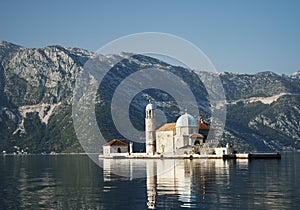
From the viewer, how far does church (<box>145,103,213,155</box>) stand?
5094 inches

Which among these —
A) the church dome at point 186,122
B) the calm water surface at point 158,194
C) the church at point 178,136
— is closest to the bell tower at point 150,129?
the church at point 178,136

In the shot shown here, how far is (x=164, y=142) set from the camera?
139000mm

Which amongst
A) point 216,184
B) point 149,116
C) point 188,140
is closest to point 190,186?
point 216,184

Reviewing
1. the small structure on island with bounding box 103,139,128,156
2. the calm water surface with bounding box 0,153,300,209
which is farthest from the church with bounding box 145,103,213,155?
the calm water surface with bounding box 0,153,300,209

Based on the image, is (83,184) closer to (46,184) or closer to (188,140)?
(46,184)

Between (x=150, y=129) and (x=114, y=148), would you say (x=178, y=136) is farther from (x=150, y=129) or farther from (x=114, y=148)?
(x=114, y=148)

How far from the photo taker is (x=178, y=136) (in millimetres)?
133625

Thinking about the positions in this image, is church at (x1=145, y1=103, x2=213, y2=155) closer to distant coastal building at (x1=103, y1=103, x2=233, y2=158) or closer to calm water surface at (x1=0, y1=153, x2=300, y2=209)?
Result: distant coastal building at (x1=103, y1=103, x2=233, y2=158)

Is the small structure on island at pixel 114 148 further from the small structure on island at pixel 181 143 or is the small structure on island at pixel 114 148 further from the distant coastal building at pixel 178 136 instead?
the distant coastal building at pixel 178 136

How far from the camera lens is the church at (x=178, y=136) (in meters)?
129

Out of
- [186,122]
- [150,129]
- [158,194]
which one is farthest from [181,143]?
[158,194]

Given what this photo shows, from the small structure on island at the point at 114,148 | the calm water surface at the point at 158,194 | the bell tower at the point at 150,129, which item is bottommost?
the calm water surface at the point at 158,194

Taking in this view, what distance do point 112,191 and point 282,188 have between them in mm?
14039

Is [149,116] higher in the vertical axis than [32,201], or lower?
higher
